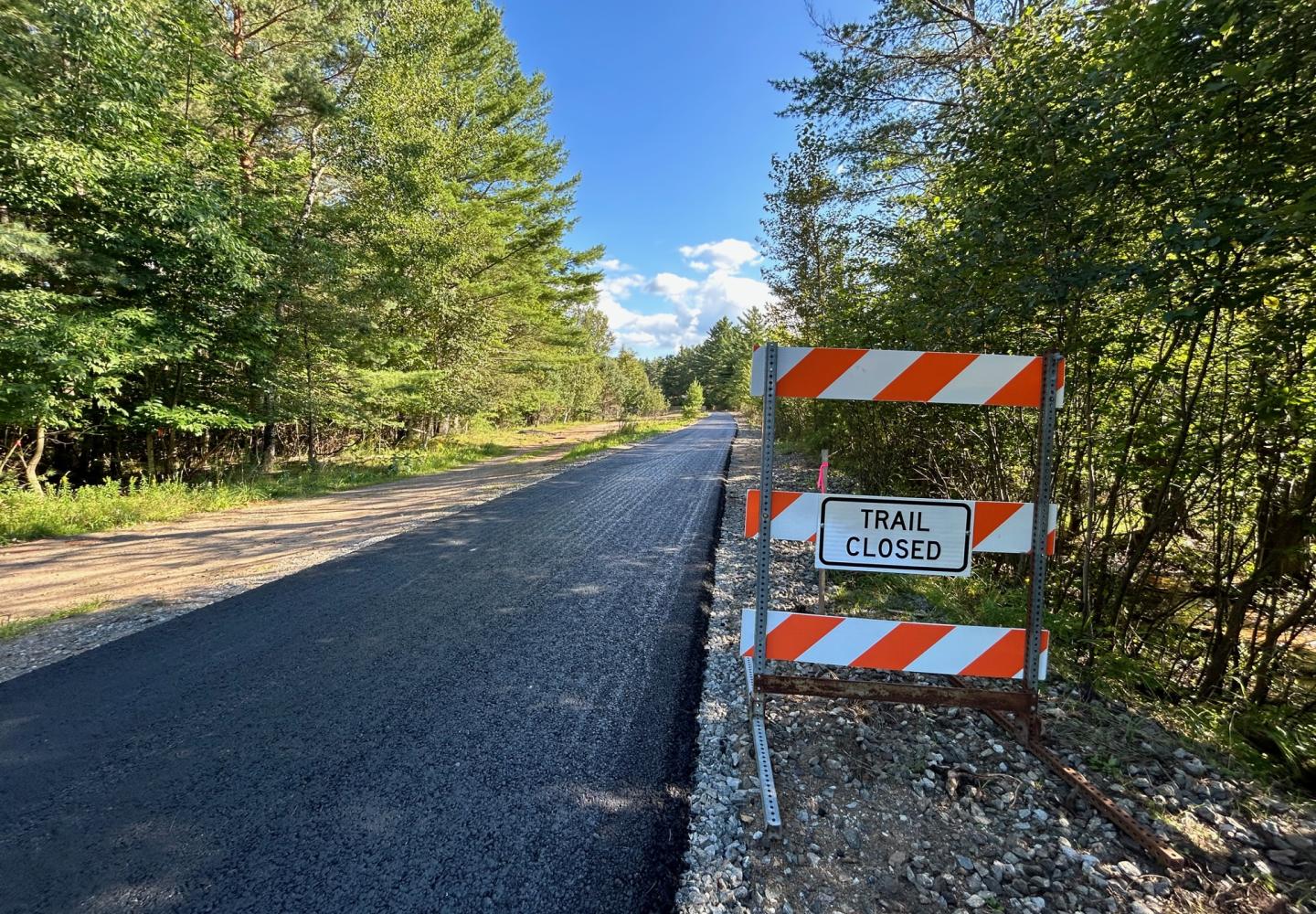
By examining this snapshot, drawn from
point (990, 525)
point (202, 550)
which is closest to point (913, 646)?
point (990, 525)

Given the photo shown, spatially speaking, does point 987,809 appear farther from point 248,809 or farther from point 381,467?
point 381,467

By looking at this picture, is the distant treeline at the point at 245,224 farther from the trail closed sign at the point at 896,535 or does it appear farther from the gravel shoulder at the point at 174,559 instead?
the trail closed sign at the point at 896,535

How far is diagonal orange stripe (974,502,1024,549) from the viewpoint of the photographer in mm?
2268

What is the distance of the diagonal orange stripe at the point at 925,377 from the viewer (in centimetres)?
225

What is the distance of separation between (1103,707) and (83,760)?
5.21 meters

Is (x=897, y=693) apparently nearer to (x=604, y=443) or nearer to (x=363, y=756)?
(x=363, y=756)

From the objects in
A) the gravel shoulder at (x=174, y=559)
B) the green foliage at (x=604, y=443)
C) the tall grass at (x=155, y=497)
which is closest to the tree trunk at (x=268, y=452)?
the tall grass at (x=155, y=497)

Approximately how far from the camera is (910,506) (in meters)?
2.24

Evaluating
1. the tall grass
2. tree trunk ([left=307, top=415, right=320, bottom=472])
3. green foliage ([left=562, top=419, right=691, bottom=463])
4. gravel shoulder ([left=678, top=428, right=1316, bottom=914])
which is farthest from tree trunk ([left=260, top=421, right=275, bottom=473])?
Answer: gravel shoulder ([left=678, top=428, right=1316, bottom=914])

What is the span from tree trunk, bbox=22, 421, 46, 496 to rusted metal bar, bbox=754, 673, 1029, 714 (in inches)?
452

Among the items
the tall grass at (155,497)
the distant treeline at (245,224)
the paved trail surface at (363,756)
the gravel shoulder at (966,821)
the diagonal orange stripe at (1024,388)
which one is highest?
the distant treeline at (245,224)

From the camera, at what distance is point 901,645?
233cm

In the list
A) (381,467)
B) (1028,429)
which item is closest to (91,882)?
(1028,429)

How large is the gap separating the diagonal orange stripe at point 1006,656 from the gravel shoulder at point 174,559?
5655mm
